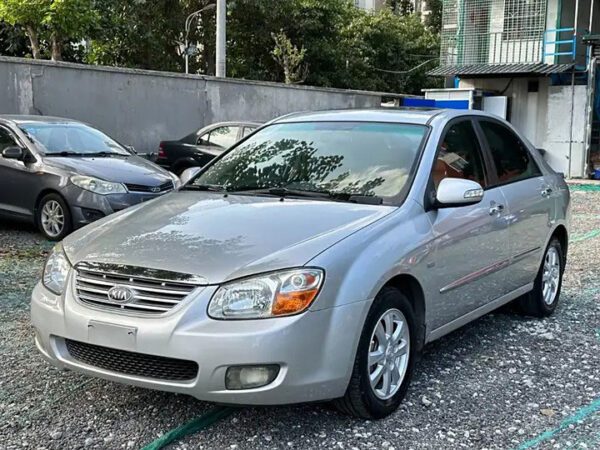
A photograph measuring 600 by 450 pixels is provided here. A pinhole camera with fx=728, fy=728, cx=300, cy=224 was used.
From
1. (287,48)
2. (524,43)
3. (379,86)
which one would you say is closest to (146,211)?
(524,43)

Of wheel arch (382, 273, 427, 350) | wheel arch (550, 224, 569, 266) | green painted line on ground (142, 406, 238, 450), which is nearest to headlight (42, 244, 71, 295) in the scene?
green painted line on ground (142, 406, 238, 450)

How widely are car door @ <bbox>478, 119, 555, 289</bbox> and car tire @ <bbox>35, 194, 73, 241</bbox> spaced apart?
5.12 m

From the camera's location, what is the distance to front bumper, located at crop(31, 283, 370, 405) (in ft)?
10.7

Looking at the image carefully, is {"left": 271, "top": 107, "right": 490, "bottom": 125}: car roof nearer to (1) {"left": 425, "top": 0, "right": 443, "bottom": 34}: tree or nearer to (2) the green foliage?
(2) the green foliage

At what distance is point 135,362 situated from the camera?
11.3 feet

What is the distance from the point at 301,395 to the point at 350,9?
3469cm

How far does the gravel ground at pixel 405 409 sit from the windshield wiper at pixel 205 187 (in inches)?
53.2

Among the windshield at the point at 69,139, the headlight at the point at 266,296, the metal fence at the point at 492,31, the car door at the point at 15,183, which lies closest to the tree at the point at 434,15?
the metal fence at the point at 492,31

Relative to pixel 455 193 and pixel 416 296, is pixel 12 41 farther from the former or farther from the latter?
pixel 416 296

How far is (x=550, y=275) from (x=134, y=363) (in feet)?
12.6

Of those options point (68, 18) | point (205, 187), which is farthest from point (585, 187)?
point (205, 187)

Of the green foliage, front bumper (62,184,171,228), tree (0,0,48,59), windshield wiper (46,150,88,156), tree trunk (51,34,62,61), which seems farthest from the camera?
the green foliage

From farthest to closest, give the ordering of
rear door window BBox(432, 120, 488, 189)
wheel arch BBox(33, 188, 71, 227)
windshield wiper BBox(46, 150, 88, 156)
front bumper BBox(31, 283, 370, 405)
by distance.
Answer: windshield wiper BBox(46, 150, 88, 156), wheel arch BBox(33, 188, 71, 227), rear door window BBox(432, 120, 488, 189), front bumper BBox(31, 283, 370, 405)

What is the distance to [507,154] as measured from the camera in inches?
217
